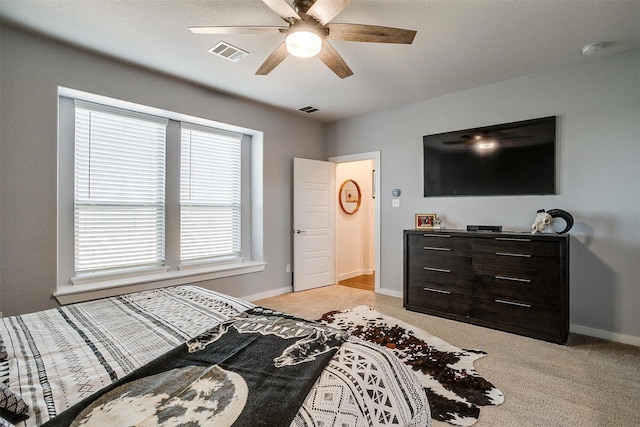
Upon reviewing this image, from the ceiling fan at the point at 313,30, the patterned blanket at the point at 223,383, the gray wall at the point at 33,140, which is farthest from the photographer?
the gray wall at the point at 33,140

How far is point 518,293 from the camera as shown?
292 centimetres

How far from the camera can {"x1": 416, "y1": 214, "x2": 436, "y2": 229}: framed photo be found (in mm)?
3904

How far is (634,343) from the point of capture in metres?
2.73

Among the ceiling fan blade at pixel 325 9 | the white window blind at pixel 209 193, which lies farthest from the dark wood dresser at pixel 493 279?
the ceiling fan blade at pixel 325 9

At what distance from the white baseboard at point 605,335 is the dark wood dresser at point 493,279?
41cm

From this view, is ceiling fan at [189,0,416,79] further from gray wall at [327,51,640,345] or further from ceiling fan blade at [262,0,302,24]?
gray wall at [327,51,640,345]

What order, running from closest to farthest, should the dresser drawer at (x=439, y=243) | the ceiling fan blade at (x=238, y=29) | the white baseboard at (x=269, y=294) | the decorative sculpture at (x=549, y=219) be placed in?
1. the ceiling fan blade at (x=238, y=29)
2. the decorative sculpture at (x=549, y=219)
3. the dresser drawer at (x=439, y=243)
4. the white baseboard at (x=269, y=294)

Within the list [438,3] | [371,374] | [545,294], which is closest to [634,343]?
[545,294]

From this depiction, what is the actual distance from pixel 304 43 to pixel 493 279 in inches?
109

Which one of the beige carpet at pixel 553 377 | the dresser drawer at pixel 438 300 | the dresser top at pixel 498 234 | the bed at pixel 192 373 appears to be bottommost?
the beige carpet at pixel 553 377

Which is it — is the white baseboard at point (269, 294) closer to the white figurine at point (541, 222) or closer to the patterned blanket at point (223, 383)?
the patterned blanket at point (223, 383)

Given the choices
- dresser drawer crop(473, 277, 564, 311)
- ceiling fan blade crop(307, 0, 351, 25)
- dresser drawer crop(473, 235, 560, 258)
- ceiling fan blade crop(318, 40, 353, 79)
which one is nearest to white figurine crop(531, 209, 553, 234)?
dresser drawer crop(473, 235, 560, 258)

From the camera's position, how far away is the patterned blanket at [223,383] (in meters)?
0.80

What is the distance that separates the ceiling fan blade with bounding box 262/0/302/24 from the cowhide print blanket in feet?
8.10
